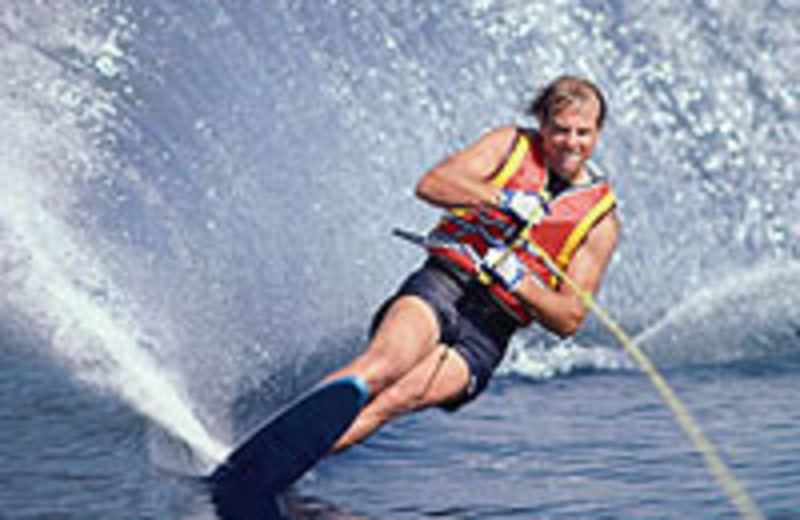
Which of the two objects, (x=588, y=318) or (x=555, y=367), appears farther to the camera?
(x=588, y=318)

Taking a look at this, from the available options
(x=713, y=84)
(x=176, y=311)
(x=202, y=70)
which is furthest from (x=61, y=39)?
(x=713, y=84)

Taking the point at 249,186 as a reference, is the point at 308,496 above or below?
below

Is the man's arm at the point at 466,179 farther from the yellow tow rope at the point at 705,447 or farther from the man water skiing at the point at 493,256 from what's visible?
the yellow tow rope at the point at 705,447

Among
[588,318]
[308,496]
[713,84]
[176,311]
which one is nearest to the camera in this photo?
[308,496]

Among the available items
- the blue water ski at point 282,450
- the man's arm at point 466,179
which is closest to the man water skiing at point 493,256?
the man's arm at point 466,179

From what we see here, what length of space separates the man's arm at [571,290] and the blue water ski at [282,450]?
0.54 m

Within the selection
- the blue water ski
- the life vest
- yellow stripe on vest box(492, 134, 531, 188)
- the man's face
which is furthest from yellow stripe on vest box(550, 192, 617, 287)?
the blue water ski

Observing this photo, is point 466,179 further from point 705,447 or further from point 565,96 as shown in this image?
point 705,447

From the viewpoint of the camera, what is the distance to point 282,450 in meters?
4.10

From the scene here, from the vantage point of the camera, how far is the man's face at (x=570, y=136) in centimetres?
418

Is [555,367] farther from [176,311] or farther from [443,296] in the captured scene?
[443,296]

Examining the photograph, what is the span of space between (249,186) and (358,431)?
90.8 inches

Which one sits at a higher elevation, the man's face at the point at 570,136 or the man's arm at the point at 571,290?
the man's face at the point at 570,136

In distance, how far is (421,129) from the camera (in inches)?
287
